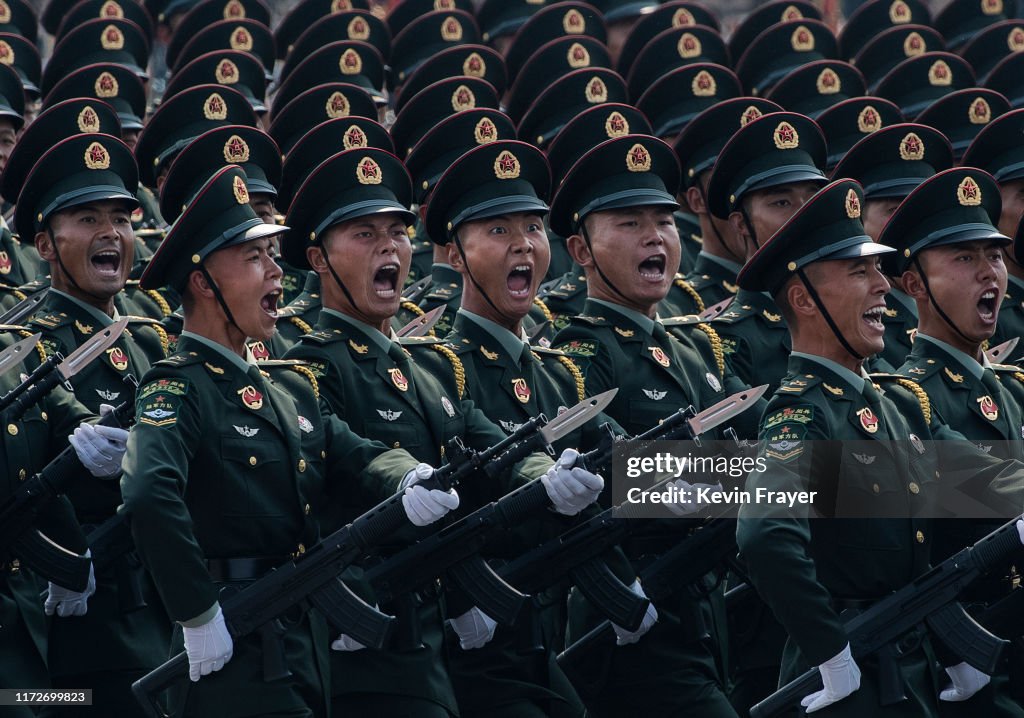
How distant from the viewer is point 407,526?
8.87 meters

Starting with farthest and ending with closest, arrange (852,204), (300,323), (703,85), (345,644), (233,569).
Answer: (703,85) < (300,323) < (852,204) < (345,644) < (233,569)

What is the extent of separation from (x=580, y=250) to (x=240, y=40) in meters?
5.46

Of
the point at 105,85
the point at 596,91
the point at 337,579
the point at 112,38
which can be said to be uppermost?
the point at 112,38

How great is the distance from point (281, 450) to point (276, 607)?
678 millimetres

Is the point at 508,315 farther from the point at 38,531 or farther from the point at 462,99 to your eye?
the point at 462,99

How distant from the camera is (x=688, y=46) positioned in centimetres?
1513

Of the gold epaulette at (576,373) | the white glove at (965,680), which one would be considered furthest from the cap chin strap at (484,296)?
the white glove at (965,680)

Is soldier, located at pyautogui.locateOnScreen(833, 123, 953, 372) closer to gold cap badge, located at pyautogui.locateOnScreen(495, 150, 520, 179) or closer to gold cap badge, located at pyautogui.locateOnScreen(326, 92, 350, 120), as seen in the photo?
gold cap badge, located at pyautogui.locateOnScreen(495, 150, 520, 179)

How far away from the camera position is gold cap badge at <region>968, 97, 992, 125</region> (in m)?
13.4

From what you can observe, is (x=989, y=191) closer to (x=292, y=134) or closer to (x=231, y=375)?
(x=231, y=375)

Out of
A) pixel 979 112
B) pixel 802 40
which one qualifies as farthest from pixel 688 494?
pixel 802 40

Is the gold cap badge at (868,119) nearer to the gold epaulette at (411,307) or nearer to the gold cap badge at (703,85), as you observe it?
the gold cap badge at (703,85)

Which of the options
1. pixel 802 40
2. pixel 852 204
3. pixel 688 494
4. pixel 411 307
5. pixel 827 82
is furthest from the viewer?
pixel 802 40

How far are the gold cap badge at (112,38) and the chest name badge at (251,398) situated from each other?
22.7ft
